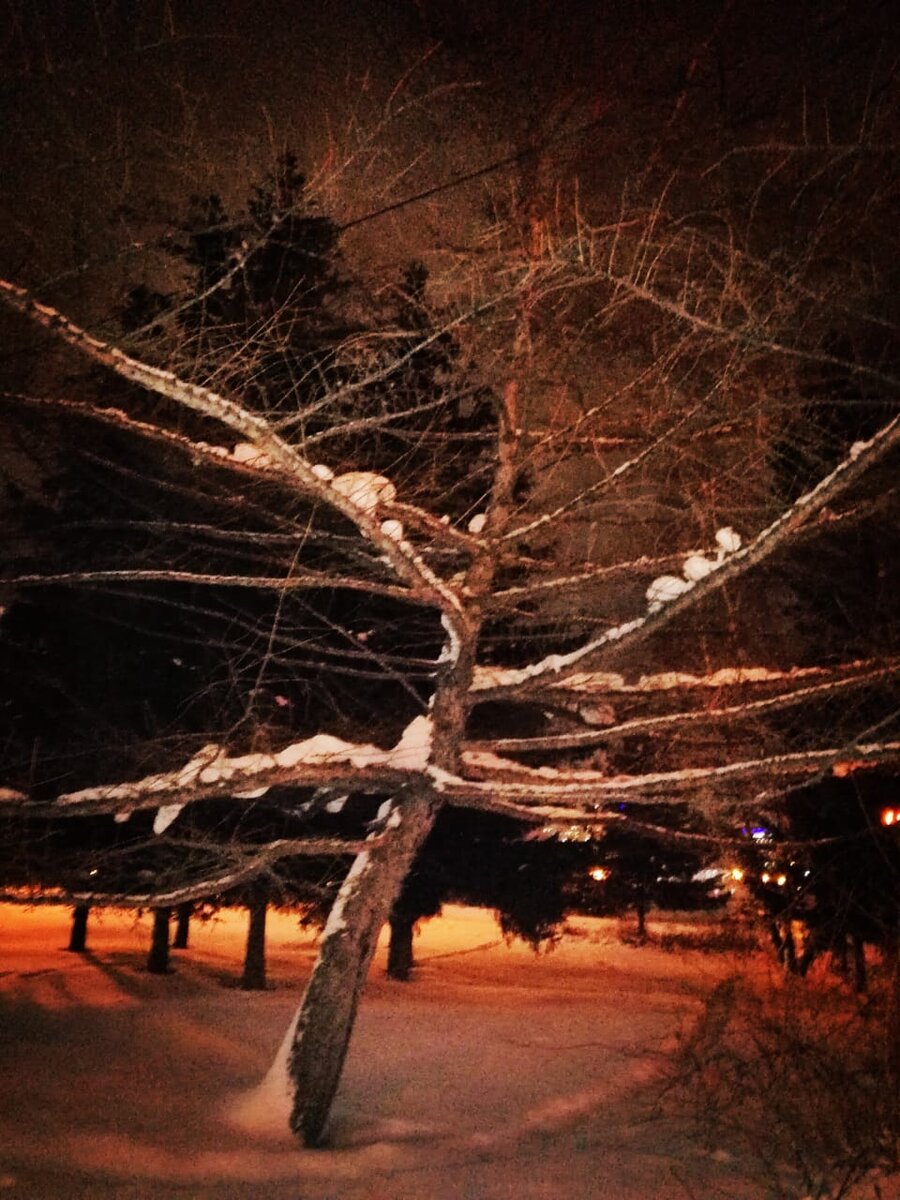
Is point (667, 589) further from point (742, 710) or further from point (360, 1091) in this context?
point (360, 1091)

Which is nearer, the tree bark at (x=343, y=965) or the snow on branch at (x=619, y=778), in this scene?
the snow on branch at (x=619, y=778)

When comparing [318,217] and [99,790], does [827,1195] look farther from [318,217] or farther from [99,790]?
[318,217]

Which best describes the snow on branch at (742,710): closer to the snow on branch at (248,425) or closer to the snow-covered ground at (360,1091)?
the snow on branch at (248,425)

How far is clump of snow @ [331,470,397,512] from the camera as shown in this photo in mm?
5977

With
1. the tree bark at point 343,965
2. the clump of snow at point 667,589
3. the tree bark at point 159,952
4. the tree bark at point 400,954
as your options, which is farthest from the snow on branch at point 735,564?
the tree bark at point 400,954

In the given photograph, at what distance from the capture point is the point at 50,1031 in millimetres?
10461

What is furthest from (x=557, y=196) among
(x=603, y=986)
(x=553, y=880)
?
(x=603, y=986)

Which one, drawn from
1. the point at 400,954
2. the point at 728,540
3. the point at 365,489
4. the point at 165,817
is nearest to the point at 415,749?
the point at 165,817

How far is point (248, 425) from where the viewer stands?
201 inches

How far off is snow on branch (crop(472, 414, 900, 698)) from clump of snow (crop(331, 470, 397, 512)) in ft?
5.14

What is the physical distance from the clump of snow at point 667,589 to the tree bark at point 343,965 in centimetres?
218

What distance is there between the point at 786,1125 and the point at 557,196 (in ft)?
21.0

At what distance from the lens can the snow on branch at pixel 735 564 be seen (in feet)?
16.9

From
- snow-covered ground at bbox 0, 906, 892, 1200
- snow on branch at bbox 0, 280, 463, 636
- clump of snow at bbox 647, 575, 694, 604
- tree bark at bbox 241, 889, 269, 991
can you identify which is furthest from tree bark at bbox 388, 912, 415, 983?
snow on branch at bbox 0, 280, 463, 636
